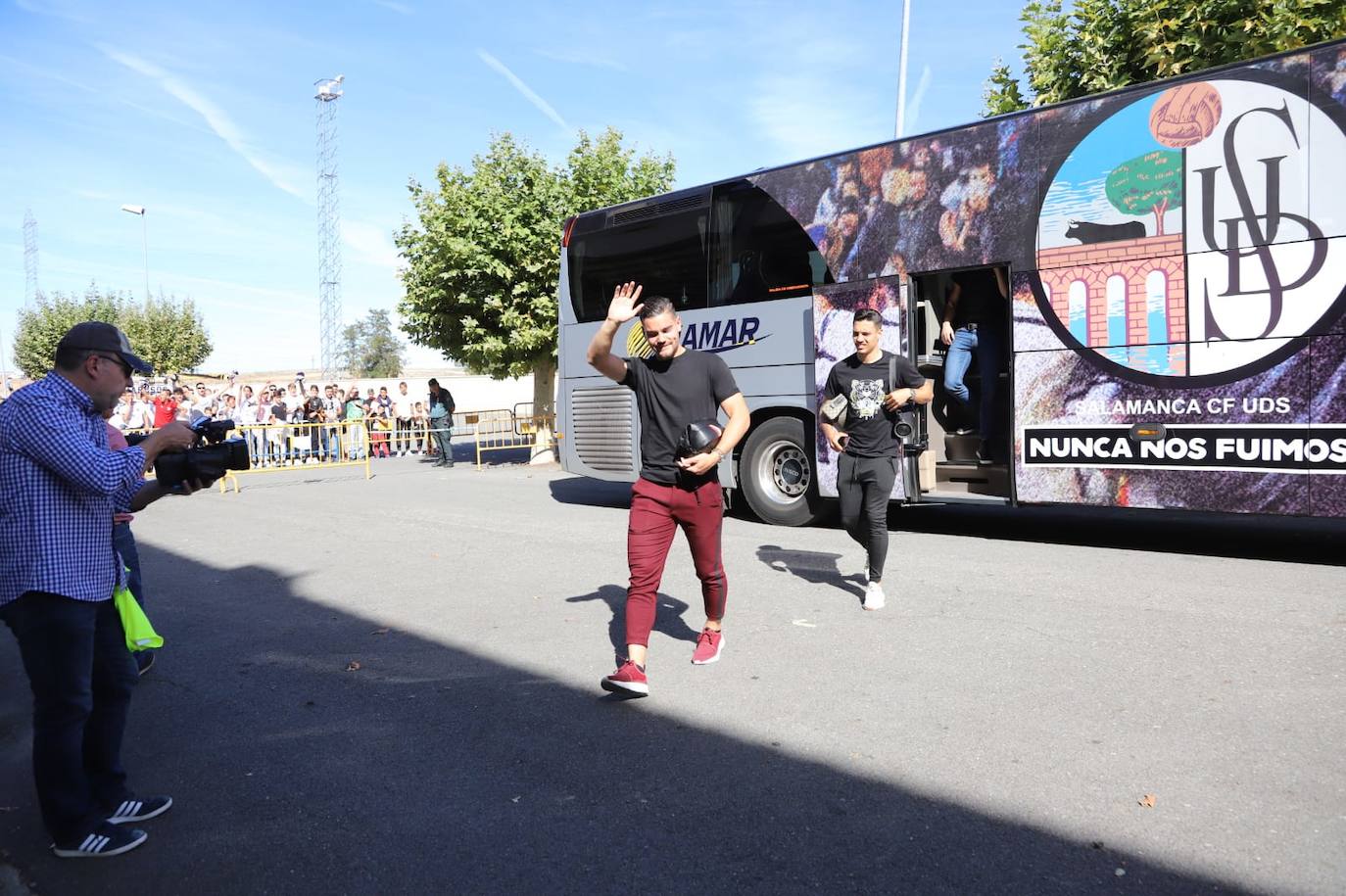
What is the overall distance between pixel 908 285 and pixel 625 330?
3.76 m

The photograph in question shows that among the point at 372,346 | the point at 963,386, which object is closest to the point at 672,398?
the point at 963,386

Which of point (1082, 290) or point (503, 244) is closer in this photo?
point (1082, 290)

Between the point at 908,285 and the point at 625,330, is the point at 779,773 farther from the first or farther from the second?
the point at 625,330

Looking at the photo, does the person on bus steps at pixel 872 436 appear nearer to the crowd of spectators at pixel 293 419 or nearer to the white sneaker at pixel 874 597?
the white sneaker at pixel 874 597

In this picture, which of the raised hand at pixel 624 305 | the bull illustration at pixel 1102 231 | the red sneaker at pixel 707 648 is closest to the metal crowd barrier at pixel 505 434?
the bull illustration at pixel 1102 231

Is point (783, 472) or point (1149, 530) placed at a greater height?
point (783, 472)

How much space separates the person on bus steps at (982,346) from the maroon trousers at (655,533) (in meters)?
5.08

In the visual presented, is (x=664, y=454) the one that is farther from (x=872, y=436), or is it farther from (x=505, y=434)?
(x=505, y=434)

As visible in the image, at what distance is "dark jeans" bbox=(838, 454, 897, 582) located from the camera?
6.37 meters

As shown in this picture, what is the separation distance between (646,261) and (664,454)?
7263mm

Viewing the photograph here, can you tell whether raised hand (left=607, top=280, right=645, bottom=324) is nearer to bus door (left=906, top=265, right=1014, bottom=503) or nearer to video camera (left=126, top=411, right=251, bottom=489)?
video camera (left=126, top=411, right=251, bottom=489)

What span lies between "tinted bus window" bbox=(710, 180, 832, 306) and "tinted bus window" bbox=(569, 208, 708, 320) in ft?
0.84

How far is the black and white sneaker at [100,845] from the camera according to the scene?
321cm

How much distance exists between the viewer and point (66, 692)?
3139 millimetres
